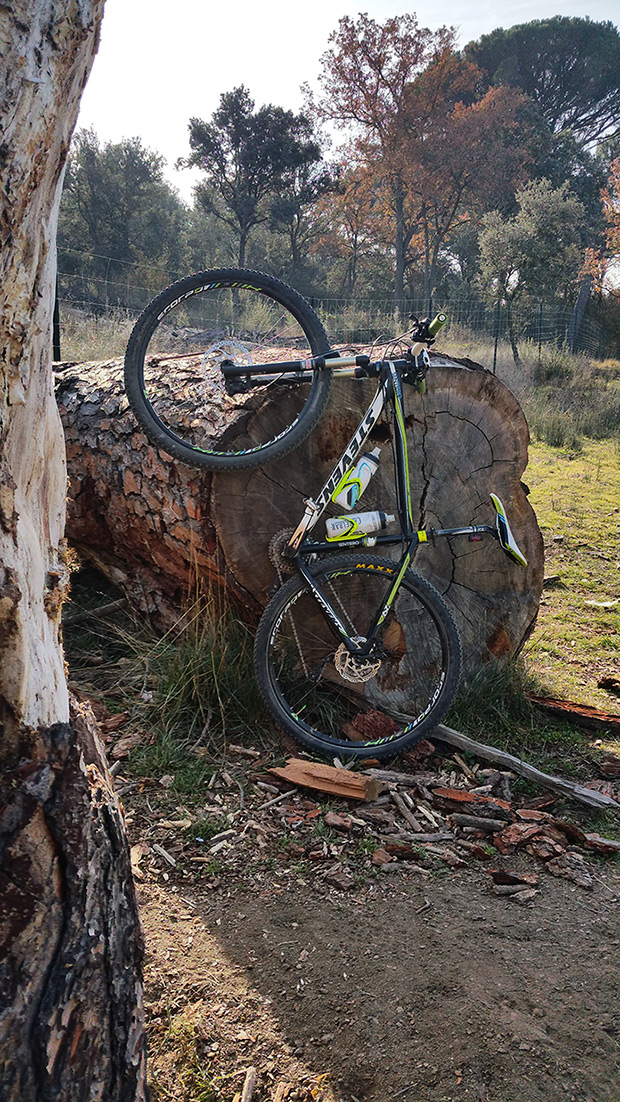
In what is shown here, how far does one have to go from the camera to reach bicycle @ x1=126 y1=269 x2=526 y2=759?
10.8ft

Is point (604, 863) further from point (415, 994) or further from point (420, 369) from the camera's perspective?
point (420, 369)

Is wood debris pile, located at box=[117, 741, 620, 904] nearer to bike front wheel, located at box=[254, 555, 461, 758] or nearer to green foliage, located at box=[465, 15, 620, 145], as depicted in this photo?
bike front wheel, located at box=[254, 555, 461, 758]

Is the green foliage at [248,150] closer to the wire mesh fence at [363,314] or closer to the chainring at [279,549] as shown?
the wire mesh fence at [363,314]

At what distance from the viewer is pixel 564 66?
35219 mm

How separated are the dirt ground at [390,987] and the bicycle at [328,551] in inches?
33.6

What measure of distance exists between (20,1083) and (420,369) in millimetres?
2986

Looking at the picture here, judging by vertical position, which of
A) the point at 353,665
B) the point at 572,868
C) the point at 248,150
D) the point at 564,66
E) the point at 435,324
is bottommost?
the point at 572,868

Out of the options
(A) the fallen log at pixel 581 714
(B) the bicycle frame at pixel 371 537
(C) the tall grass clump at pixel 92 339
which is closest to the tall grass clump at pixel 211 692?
(B) the bicycle frame at pixel 371 537

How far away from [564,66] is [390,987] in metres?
42.6

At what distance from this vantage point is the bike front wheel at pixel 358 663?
10.7 feet

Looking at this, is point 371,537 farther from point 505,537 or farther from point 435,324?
point 435,324

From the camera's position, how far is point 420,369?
11.4 ft

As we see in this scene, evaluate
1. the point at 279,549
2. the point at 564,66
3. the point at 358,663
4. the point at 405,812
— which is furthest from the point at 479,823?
the point at 564,66

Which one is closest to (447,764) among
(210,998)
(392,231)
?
(210,998)
